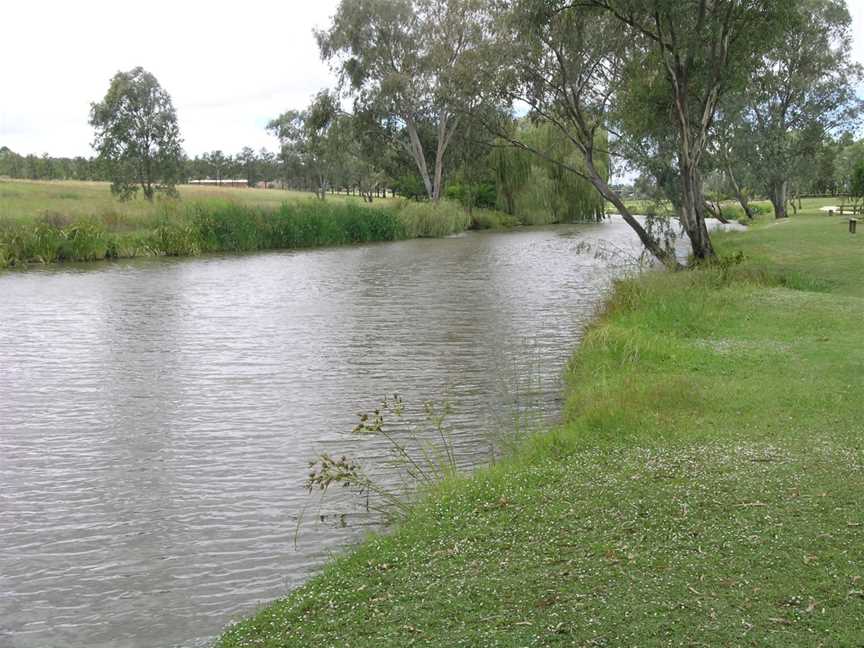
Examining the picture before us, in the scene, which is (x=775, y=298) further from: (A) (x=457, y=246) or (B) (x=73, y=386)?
(A) (x=457, y=246)

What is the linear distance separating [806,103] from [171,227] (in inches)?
1346

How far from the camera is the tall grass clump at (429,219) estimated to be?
53469 mm

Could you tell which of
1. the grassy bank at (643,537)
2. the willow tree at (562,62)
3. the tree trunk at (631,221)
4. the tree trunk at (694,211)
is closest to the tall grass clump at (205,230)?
the willow tree at (562,62)

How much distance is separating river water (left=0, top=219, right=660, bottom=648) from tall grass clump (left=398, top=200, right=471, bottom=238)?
26.8m

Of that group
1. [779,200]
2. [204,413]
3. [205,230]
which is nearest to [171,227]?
[205,230]

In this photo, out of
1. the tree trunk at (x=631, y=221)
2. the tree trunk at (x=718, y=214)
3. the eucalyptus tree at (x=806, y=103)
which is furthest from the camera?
the eucalyptus tree at (x=806, y=103)

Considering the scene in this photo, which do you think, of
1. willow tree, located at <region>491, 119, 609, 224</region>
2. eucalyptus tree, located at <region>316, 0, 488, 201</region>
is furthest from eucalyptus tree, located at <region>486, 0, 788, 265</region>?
willow tree, located at <region>491, 119, 609, 224</region>

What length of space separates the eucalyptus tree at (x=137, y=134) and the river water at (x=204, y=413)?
29618 mm

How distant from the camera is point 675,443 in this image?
7.62 meters

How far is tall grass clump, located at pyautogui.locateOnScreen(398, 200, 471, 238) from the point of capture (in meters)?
53.5

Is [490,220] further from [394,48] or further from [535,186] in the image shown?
[394,48]

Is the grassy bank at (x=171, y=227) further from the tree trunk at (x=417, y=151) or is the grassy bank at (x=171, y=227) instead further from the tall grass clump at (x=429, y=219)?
the tree trunk at (x=417, y=151)

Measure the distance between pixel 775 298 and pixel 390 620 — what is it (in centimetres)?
1347

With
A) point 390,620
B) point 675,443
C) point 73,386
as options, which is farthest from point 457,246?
point 390,620
